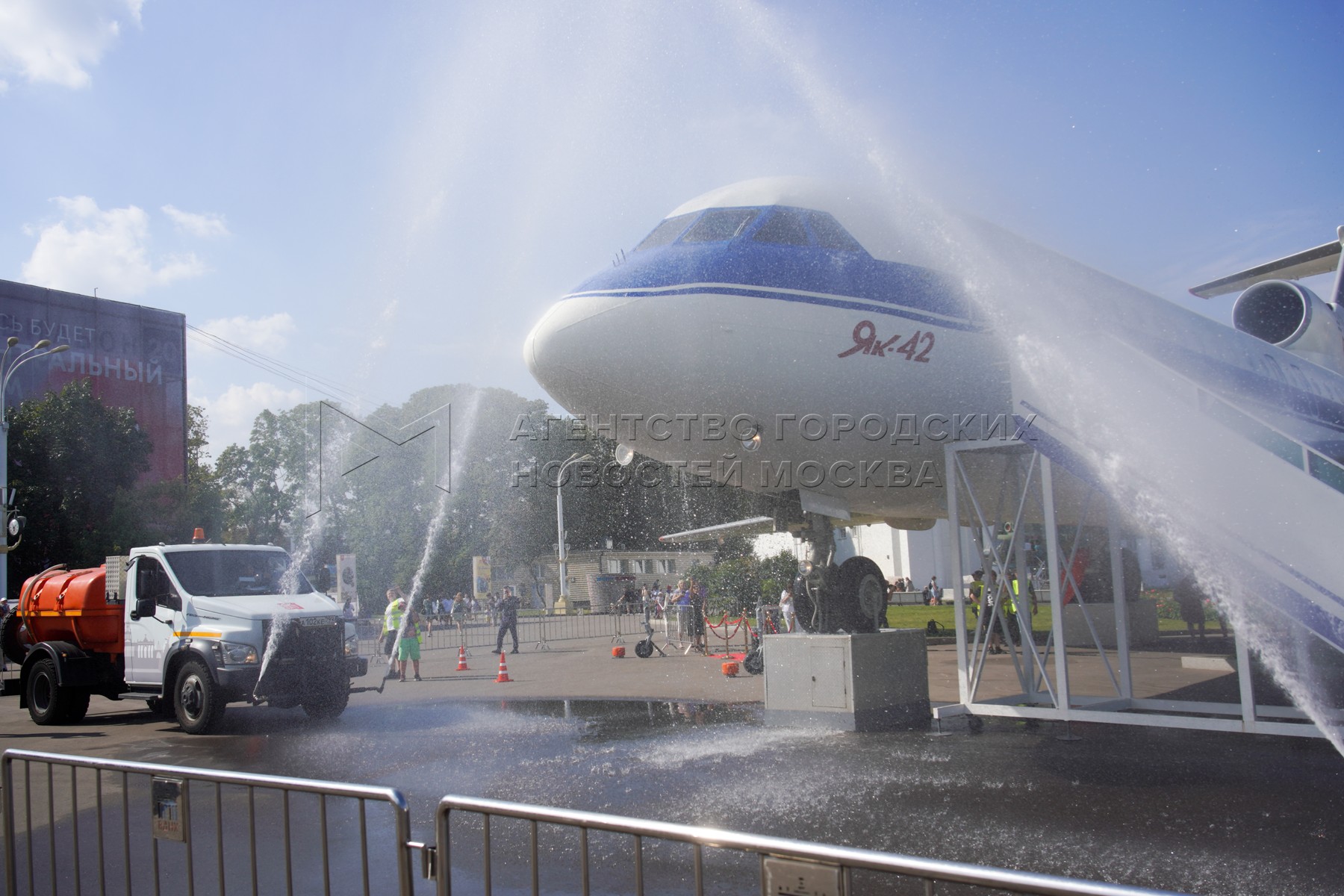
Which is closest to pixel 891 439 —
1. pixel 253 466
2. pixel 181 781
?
pixel 181 781

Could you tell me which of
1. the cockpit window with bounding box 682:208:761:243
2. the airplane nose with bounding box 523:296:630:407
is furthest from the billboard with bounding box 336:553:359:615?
the cockpit window with bounding box 682:208:761:243

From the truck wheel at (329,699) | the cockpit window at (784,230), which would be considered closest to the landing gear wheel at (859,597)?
the cockpit window at (784,230)

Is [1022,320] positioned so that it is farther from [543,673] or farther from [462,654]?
[462,654]

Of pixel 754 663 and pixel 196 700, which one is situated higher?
pixel 196 700

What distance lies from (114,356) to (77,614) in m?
41.0

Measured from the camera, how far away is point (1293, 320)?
42.9 feet

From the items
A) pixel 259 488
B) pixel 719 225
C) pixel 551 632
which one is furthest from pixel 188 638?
pixel 259 488

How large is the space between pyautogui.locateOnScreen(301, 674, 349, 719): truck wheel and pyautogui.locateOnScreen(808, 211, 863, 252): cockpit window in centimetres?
797

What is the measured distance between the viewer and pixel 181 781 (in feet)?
12.6

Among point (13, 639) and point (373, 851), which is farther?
point (13, 639)

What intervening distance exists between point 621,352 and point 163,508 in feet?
110

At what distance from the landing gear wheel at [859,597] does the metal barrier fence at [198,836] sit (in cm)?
479

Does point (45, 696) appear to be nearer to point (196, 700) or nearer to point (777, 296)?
point (196, 700)

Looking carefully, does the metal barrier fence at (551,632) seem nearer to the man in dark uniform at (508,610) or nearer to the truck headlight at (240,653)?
the man in dark uniform at (508,610)
